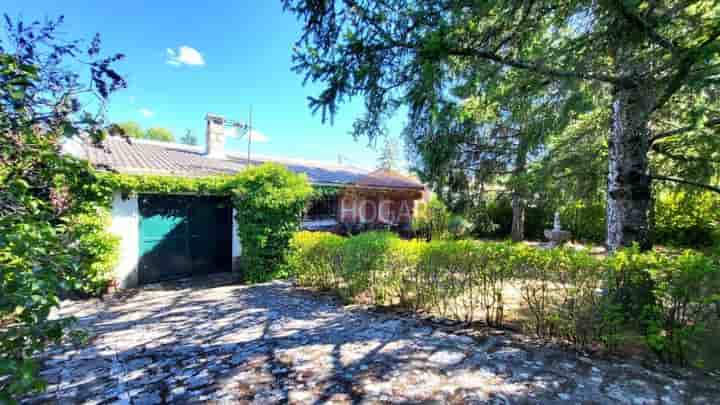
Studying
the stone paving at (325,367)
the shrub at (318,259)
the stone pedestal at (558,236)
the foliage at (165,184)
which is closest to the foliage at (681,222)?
the stone pedestal at (558,236)

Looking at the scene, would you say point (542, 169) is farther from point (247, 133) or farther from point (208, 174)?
point (247, 133)

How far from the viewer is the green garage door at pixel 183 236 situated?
747cm

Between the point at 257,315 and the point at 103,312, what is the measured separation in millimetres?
3039

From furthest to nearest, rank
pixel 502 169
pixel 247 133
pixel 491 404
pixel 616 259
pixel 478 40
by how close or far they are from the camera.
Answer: pixel 247 133
pixel 502 169
pixel 478 40
pixel 616 259
pixel 491 404

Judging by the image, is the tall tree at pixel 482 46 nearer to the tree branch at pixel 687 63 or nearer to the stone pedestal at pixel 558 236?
the tree branch at pixel 687 63

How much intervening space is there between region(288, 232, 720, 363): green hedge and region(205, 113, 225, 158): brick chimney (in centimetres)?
917

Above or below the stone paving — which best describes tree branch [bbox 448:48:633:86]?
above

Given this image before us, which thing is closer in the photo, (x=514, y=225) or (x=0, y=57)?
(x=0, y=57)

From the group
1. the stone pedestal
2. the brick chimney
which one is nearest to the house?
the brick chimney

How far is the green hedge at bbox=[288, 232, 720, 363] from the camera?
332 centimetres

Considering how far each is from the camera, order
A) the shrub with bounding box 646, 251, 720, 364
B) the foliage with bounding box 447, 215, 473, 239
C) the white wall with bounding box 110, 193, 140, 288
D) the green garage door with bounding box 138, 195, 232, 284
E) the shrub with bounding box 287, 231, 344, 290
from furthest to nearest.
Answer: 1. the foliage with bounding box 447, 215, 473, 239
2. the green garage door with bounding box 138, 195, 232, 284
3. the white wall with bounding box 110, 193, 140, 288
4. the shrub with bounding box 287, 231, 344, 290
5. the shrub with bounding box 646, 251, 720, 364

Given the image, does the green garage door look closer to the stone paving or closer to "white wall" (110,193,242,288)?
"white wall" (110,193,242,288)

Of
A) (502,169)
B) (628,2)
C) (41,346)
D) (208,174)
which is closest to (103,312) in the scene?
(208,174)

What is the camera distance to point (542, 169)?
6.19m
